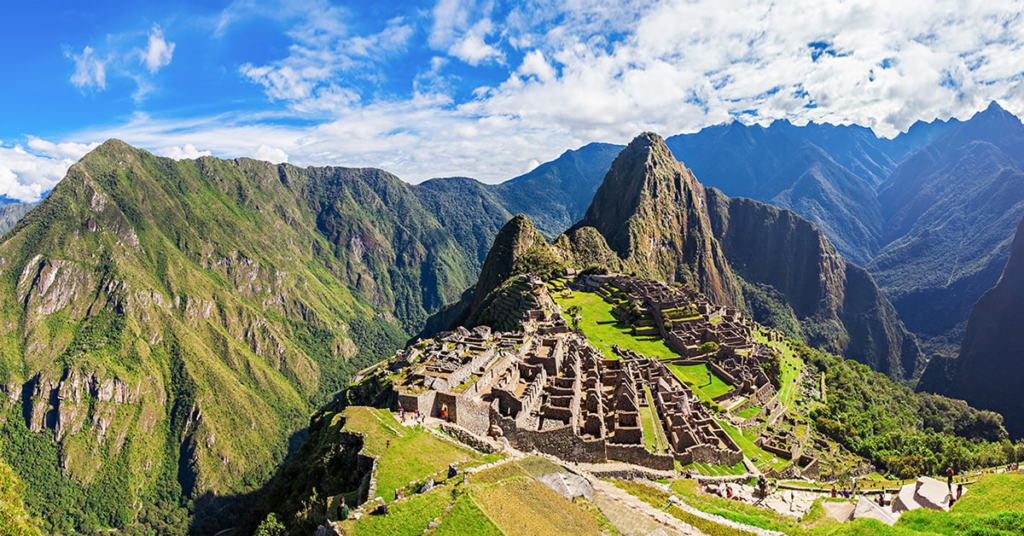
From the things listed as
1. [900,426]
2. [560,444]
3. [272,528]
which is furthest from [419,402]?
[900,426]

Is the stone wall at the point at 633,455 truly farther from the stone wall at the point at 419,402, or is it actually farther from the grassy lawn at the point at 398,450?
the stone wall at the point at 419,402

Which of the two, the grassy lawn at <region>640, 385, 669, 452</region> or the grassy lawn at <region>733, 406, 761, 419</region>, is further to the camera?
the grassy lawn at <region>733, 406, 761, 419</region>

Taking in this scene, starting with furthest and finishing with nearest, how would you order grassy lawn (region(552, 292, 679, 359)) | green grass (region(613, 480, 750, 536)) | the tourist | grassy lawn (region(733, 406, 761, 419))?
grassy lawn (region(552, 292, 679, 359)), grassy lawn (region(733, 406, 761, 419)), green grass (region(613, 480, 750, 536)), the tourist

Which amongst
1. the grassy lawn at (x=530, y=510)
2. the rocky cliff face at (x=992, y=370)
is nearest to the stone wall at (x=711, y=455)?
the grassy lawn at (x=530, y=510)

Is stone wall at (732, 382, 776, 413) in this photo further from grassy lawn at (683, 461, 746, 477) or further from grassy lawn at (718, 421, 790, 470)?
grassy lawn at (683, 461, 746, 477)

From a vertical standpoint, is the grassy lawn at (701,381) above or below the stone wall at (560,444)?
below

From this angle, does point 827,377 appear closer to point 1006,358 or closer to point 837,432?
point 837,432

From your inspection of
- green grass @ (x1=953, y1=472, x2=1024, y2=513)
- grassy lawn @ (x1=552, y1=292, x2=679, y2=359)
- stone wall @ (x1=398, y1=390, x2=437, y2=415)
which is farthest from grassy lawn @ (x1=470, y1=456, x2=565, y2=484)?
grassy lawn @ (x1=552, y1=292, x2=679, y2=359)
